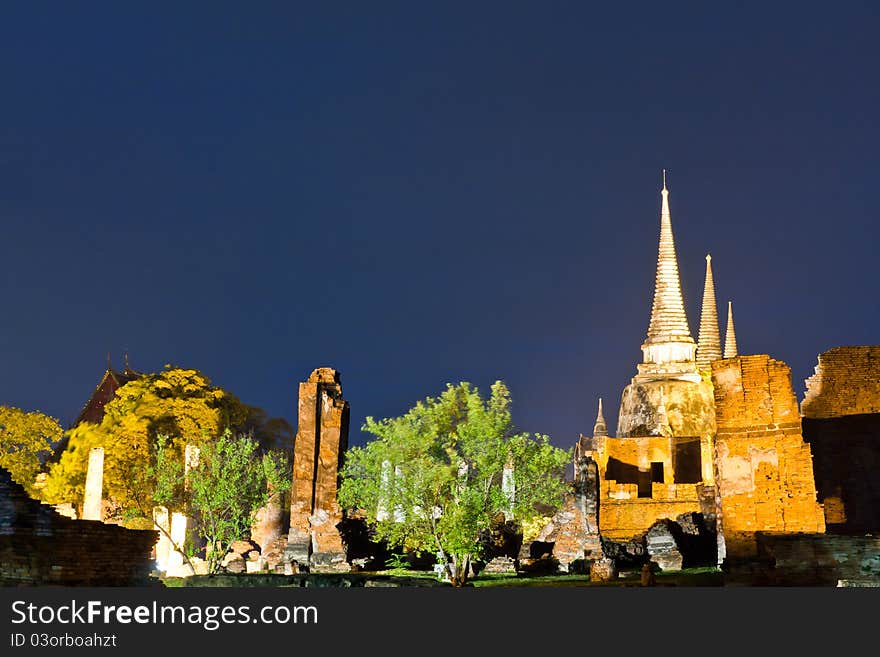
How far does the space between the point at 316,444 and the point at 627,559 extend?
27.5 ft

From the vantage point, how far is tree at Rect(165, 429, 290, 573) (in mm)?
23188

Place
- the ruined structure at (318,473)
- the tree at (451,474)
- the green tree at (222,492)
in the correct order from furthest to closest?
the ruined structure at (318,473)
the green tree at (222,492)
the tree at (451,474)

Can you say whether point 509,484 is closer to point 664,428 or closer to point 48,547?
point 48,547

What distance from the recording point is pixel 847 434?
2319cm

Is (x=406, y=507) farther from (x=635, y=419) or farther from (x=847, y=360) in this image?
(x=635, y=419)

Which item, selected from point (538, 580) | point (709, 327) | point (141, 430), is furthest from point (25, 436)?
point (709, 327)

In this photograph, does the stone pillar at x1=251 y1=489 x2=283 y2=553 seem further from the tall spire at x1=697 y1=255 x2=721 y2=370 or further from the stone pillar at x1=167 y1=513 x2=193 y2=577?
the tall spire at x1=697 y1=255 x2=721 y2=370

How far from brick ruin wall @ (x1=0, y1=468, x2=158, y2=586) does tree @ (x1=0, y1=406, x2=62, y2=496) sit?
1617 cm

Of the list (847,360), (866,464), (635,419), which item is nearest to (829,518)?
(866,464)

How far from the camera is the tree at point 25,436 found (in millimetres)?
29844

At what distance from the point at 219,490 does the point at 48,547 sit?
884 cm

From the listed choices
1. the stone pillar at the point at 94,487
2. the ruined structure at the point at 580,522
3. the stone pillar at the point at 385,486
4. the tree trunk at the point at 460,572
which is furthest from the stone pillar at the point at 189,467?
the ruined structure at the point at 580,522

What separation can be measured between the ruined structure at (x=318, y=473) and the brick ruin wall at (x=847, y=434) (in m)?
10.6

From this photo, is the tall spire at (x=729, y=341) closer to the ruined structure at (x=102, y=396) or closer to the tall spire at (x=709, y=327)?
the tall spire at (x=709, y=327)
